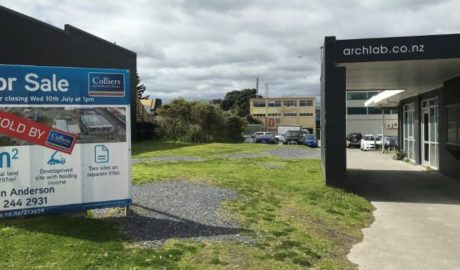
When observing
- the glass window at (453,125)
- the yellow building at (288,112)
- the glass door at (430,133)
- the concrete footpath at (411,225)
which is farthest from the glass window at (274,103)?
the concrete footpath at (411,225)

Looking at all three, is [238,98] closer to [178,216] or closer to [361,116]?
[361,116]

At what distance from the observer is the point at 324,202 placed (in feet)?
35.9

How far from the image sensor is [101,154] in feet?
27.2

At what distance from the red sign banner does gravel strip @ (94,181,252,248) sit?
150 cm

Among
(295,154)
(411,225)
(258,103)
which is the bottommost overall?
(411,225)

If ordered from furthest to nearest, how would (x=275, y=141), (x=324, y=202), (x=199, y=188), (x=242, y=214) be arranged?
(x=275, y=141) < (x=199, y=188) < (x=324, y=202) < (x=242, y=214)

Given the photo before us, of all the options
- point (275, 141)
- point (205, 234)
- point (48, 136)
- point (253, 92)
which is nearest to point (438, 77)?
point (205, 234)

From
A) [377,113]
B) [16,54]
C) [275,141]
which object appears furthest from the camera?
[377,113]

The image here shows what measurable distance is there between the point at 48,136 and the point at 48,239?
1756mm

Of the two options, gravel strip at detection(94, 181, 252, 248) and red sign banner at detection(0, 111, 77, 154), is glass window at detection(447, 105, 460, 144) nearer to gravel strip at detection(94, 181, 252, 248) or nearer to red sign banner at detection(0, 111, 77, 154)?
gravel strip at detection(94, 181, 252, 248)

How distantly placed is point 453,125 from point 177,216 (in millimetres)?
10633

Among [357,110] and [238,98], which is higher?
[238,98]

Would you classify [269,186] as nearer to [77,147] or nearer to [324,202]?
[324,202]

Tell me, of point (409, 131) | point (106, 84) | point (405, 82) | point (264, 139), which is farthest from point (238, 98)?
point (106, 84)
